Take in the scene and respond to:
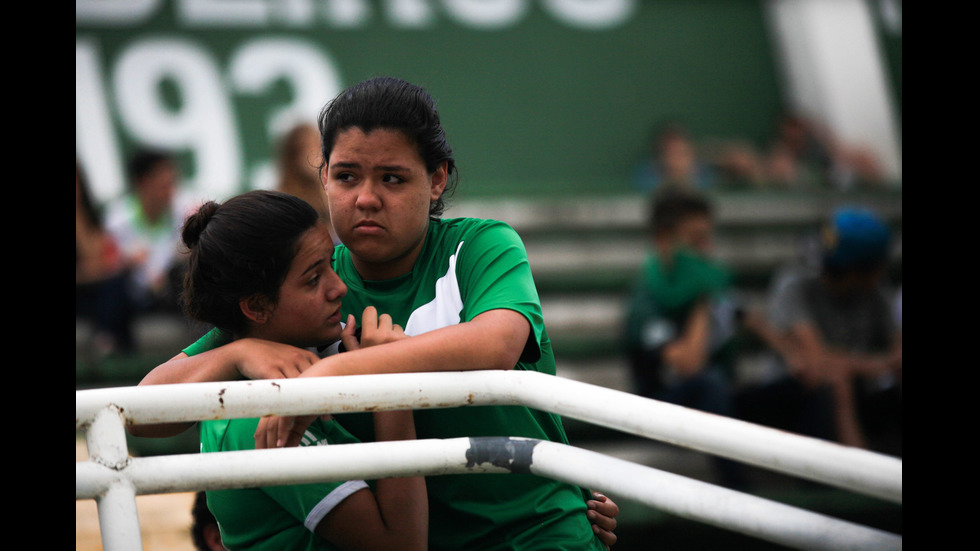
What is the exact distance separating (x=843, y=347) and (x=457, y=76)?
14.7ft

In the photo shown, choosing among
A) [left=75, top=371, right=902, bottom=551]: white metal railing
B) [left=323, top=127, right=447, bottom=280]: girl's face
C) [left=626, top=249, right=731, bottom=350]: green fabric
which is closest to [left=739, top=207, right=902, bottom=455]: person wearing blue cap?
[left=626, top=249, right=731, bottom=350]: green fabric

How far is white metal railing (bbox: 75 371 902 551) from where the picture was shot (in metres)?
1.23

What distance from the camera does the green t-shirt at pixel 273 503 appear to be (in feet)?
5.17

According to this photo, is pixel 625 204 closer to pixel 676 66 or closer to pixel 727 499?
pixel 676 66

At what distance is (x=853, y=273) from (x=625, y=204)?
2.85 m

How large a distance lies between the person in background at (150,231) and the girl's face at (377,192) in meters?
3.75

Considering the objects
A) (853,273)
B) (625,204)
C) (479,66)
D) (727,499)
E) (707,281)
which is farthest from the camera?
(479,66)

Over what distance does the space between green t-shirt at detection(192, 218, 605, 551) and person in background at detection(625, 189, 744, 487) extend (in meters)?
2.76

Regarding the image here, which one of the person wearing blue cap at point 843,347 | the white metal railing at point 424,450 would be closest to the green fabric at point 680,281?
the person wearing blue cap at point 843,347

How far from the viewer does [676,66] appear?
8.43 metres

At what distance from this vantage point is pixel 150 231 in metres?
5.51

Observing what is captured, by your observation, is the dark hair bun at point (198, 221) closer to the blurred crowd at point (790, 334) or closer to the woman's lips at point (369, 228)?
the woman's lips at point (369, 228)

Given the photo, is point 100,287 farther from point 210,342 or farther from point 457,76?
point 457,76
